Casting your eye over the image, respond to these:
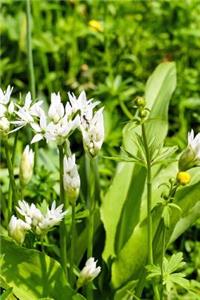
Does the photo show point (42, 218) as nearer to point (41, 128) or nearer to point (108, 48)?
point (41, 128)

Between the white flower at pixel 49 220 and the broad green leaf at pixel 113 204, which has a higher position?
the white flower at pixel 49 220

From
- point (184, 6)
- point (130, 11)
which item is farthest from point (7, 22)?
point (184, 6)

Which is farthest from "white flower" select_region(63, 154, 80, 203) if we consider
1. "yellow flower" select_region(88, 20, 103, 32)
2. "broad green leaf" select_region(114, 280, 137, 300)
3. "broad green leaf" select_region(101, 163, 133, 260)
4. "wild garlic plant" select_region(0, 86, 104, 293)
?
"yellow flower" select_region(88, 20, 103, 32)

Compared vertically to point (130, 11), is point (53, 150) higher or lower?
lower

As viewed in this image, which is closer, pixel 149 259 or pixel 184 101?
pixel 149 259

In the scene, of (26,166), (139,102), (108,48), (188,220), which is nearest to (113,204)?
(188,220)

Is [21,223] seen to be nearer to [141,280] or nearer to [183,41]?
[141,280]

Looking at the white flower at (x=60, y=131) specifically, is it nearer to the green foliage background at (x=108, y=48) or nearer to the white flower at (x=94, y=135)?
the white flower at (x=94, y=135)

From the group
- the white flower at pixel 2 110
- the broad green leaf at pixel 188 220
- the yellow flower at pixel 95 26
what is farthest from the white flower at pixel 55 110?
the yellow flower at pixel 95 26
